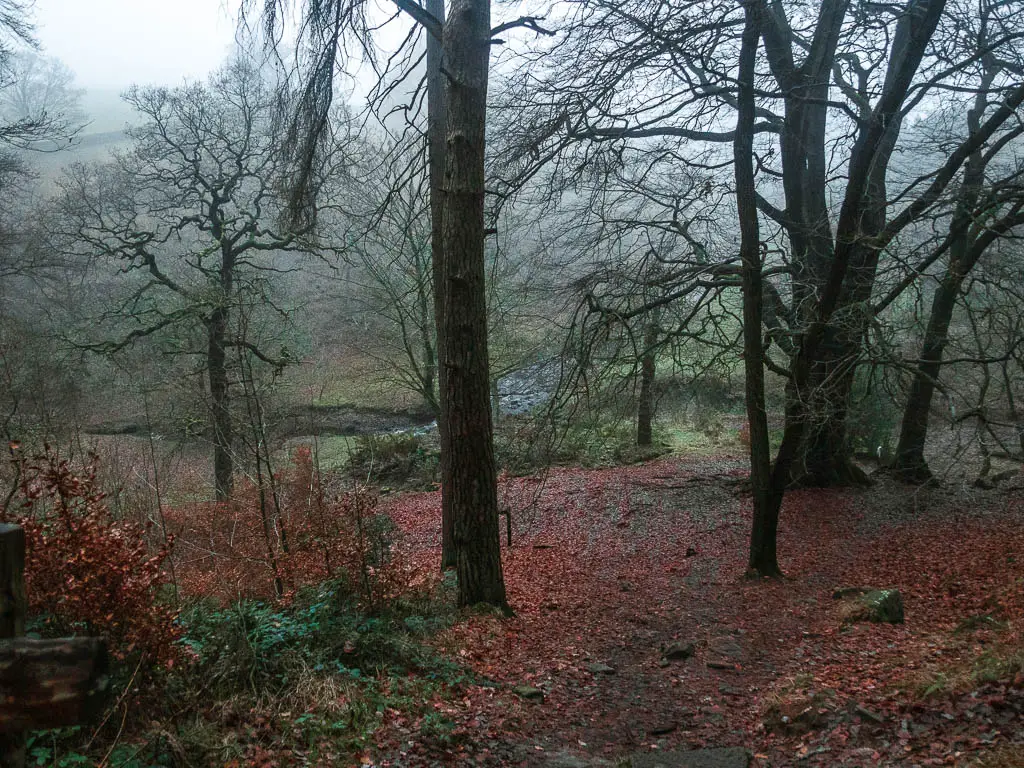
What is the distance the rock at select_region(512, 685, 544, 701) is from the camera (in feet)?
17.1

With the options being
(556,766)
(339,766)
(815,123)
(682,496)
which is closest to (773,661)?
(556,766)

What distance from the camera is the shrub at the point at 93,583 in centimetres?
363

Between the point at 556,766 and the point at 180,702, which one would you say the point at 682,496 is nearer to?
the point at 556,766

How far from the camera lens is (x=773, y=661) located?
6.12 metres

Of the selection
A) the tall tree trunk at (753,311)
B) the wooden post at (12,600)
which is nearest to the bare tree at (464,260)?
the tall tree trunk at (753,311)

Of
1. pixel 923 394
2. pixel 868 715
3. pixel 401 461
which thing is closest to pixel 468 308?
pixel 868 715

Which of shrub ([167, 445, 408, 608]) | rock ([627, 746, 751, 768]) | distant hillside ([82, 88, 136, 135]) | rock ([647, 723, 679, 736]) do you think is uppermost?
distant hillside ([82, 88, 136, 135])

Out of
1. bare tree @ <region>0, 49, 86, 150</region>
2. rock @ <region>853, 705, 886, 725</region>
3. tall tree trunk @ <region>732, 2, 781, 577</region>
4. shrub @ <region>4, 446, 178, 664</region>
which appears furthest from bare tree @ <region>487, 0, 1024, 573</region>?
bare tree @ <region>0, 49, 86, 150</region>

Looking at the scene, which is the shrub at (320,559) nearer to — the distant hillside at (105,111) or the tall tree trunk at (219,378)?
the tall tree trunk at (219,378)

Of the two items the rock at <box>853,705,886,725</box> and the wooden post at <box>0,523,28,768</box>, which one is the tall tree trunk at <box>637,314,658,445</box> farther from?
the wooden post at <box>0,523,28,768</box>

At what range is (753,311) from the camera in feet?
29.6

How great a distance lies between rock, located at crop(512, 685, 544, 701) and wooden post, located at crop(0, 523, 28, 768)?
11.2 ft

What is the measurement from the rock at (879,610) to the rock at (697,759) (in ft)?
10.2

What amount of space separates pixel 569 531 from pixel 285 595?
8.41 meters
